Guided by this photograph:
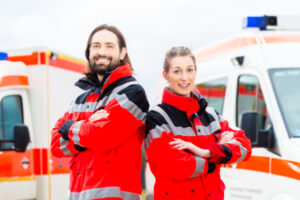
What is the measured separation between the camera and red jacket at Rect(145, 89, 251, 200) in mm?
2814

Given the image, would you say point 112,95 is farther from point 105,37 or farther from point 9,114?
point 9,114

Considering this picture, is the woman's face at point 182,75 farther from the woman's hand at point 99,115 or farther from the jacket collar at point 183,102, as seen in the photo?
the woman's hand at point 99,115

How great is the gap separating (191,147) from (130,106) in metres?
0.42

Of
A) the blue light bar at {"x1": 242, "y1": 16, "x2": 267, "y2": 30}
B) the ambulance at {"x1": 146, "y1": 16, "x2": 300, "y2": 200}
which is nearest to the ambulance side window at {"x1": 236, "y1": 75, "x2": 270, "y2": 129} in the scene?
the ambulance at {"x1": 146, "y1": 16, "x2": 300, "y2": 200}

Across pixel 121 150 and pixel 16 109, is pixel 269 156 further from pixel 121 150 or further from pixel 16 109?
pixel 16 109

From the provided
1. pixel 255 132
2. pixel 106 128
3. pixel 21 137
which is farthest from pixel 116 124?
pixel 21 137

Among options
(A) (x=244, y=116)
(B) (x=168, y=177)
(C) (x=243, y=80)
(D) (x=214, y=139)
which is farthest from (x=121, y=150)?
(C) (x=243, y=80)

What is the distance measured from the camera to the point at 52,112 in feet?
21.8

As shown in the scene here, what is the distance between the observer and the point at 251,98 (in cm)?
476

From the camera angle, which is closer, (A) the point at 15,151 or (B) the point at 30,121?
(A) the point at 15,151

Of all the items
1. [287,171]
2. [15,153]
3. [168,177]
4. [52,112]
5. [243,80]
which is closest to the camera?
[168,177]

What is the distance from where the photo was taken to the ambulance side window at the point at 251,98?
4.55 metres

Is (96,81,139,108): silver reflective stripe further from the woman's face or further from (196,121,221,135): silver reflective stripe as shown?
(196,121,221,135): silver reflective stripe

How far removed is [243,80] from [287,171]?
3.90 feet
